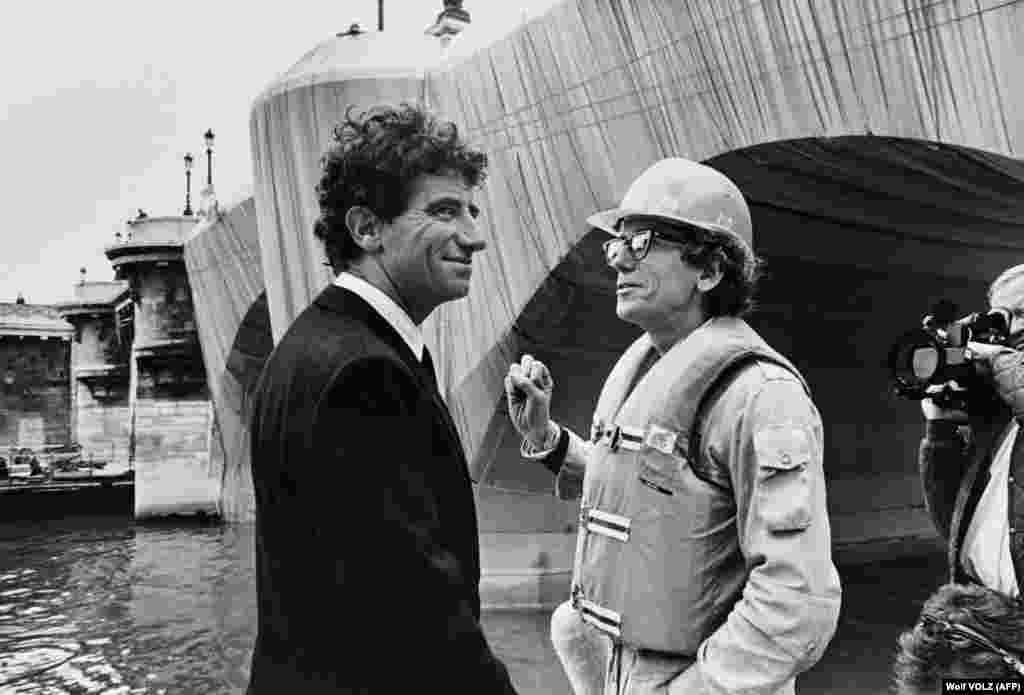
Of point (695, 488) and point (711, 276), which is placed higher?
point (711, 276)

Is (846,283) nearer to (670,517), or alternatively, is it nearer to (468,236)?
(670,517)

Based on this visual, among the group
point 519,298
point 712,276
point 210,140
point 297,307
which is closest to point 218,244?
point 297,307

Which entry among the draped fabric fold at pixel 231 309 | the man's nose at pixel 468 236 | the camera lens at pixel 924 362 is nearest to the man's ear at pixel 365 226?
the man's nose at pixel 468 236

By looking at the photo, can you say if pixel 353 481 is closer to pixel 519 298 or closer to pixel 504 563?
pixel 519 298

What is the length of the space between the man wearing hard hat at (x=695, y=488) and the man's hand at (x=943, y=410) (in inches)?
33.3

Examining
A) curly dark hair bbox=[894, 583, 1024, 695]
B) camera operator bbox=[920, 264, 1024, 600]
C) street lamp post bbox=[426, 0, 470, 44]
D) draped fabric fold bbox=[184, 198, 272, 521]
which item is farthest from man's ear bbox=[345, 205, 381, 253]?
draped fabric fold bbox=[184, 198, 272, 521]

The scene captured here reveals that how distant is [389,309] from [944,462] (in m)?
2.01

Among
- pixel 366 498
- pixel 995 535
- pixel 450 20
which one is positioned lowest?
pixel 995 535

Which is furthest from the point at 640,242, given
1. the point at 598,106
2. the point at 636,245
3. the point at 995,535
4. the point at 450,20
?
the point at 450,20

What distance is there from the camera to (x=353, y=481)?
1.48 meters

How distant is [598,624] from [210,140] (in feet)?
105

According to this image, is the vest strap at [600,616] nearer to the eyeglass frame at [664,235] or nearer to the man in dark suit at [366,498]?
the man in dark suit at [366,498]

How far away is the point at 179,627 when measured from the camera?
38.6 feet

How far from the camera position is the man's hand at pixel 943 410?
114 inches
